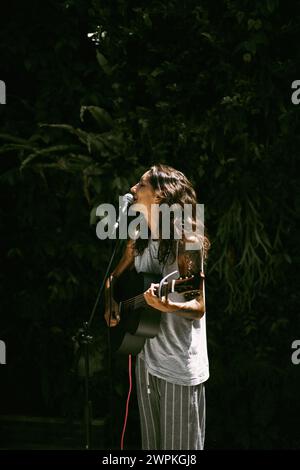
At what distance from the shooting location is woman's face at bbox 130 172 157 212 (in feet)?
8.03

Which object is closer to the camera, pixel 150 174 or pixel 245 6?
pixel 150 174

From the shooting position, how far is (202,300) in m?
2.24

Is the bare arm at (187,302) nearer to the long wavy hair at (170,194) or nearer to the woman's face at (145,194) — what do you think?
the long wavy hair at (170,194)

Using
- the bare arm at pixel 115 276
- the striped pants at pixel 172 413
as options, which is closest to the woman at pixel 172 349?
the striped pants at pixel 172 413

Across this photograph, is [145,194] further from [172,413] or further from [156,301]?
[172,413]

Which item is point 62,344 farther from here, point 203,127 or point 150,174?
point 150,174

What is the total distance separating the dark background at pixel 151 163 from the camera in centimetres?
382

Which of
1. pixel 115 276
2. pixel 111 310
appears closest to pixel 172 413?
pixel 111 310

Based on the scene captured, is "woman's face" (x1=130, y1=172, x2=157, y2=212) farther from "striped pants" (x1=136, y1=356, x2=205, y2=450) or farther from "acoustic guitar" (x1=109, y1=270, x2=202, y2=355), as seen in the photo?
"striped pants" (x1=136, y1=356, x2=205, y2=450)

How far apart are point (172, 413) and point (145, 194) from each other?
83cm

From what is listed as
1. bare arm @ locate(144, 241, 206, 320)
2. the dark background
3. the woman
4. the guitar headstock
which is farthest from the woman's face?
the dark background

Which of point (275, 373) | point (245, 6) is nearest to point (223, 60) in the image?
point (245, 6)

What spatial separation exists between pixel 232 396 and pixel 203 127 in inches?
65.5

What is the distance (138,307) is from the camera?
8.02 ft
